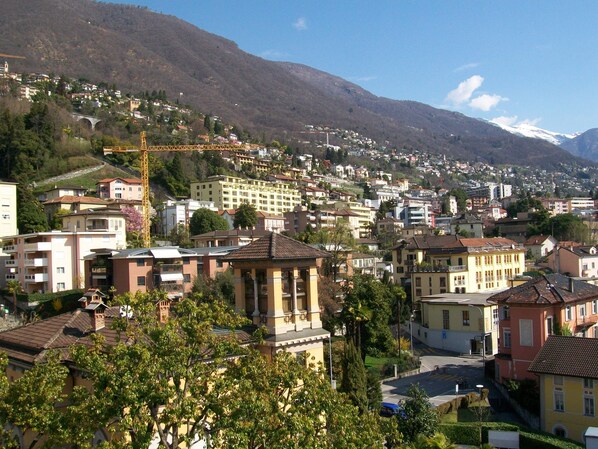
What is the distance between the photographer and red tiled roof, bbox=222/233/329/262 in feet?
65.0

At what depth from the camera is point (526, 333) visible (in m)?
37.6

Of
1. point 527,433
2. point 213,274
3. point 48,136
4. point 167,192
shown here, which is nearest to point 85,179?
point 48,136

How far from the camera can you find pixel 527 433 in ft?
91.6

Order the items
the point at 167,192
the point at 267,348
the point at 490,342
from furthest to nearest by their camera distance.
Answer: the point at 167,192 < the point at 490,342 < the point at 267,348

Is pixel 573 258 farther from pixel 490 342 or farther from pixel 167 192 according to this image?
pixel 167 192

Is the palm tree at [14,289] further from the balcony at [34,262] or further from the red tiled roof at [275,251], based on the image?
the red tiled roof at [275,251]

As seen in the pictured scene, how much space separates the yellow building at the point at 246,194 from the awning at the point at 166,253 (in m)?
52.8

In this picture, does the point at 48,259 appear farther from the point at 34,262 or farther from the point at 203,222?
the point at 203,222

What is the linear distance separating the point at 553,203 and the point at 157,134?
386 ft

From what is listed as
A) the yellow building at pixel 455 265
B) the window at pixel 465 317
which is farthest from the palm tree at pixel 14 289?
the yellow building at pixel 455 265

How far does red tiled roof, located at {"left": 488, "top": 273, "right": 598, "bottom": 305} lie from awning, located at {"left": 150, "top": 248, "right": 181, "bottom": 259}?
99.9 ft

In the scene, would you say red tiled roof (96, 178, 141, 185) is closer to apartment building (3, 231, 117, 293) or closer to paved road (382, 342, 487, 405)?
apartment building (3, 231, 117, 293)

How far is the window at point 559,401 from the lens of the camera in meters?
30.2

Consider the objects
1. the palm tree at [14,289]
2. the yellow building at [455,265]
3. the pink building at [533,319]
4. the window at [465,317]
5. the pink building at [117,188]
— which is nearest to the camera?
the pink building at [533,319]
